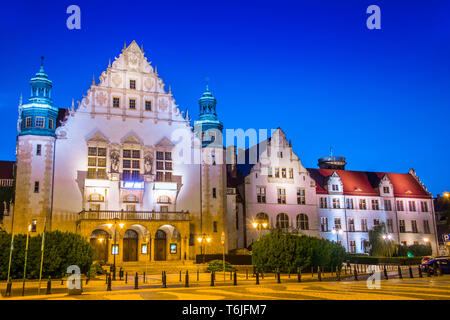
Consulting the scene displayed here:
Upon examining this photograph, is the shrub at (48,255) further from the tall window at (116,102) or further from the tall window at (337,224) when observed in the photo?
the tall window at (337,224)

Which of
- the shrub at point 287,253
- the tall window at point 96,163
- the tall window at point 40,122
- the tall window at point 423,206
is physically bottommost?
the shrub at point 287,253

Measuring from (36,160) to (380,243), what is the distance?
4302 cm

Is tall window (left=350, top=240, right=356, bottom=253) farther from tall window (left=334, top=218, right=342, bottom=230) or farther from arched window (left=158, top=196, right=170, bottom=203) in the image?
arched window (left=158, top=196, right=170, bottom=203)

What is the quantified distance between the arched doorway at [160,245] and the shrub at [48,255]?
1831 cm

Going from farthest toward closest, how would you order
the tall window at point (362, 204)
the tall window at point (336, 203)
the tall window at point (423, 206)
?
the tall window at point (423, 206) → the tall window at point (362, 204) → the tall window at point (336, 203)

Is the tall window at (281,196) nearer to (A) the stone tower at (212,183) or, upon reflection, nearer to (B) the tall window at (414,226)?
(A) the stone tower at (212,183)

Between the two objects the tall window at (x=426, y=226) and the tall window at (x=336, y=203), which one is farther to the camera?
the tall window at (x=426, y=226)

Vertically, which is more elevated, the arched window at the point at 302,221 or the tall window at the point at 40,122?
the tall window at the point at 40,122

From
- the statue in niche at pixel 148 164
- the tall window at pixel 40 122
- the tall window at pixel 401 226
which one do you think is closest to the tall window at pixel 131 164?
the statue in niche at pixel 148 164

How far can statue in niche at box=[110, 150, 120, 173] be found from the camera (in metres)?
51.0

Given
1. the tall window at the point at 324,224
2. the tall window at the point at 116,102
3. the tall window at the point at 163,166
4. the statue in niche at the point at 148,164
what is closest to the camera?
the statue in niche at the point at 148,164

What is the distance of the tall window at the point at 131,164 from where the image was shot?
51.7m
